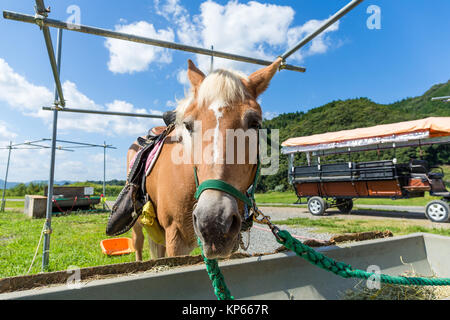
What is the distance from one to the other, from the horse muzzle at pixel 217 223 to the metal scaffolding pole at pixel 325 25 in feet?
5.71

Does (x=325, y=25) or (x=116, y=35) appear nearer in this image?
(x=116, y=35)

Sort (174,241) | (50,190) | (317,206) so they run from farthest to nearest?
1. (317,206)
2. (50,190)
3. (174,241)

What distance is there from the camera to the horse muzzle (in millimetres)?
1004

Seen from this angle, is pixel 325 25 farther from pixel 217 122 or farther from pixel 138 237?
pixel 138 237

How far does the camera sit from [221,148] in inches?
47.0

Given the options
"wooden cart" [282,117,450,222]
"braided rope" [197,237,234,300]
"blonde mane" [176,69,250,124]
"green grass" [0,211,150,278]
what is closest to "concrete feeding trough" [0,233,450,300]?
"braided rope" [197,237,234,300]

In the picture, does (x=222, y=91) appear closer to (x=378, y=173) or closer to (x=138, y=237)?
(x=138, y=237)

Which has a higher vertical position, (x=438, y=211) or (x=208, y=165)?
(x=208, y=165)

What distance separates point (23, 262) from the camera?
3.78 meters

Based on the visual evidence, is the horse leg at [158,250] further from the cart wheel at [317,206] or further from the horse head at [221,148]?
the cart wheel at [317,206]

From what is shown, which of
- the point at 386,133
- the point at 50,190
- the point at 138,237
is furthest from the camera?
the point at 386,133

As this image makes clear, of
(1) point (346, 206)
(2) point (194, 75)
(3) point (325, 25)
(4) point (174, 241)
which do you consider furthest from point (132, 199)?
(1) point (346, 206)

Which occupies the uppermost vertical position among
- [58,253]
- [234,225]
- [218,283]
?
Answer: [234,225]

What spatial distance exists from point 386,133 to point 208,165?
32.4 ft
